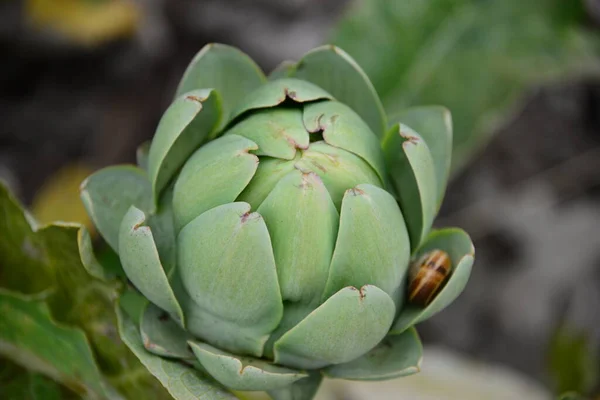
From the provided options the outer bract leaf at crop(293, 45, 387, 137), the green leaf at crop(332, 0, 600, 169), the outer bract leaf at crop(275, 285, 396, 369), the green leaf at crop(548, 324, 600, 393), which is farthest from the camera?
the green leaf at crop(548, 324, 600, 393)

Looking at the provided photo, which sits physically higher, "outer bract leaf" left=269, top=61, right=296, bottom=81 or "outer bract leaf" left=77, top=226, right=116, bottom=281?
"outer bract leaf" left=269, top=61, right=296, bottom=81

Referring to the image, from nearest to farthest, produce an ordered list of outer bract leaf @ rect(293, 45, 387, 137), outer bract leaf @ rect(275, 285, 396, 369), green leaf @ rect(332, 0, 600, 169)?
outer bract leaf @ rect(275, 285, 396, 369) < outer bract leaf @ rect(293, 45, 387, 137) < green leaf @ rect(332, 0, 600, 169)

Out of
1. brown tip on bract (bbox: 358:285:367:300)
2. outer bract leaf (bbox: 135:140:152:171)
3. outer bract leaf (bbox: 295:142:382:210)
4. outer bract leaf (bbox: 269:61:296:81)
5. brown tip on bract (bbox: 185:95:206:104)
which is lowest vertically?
brown tip on bract (bbox: 358:285:367:300)

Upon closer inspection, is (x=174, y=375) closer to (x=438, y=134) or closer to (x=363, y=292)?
(x=363, y=292)

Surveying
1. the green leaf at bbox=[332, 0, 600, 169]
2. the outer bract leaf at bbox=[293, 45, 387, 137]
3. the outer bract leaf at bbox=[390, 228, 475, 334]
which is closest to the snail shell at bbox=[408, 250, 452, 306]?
the outer bract leaf at bbox=[390, 228, 475, 334]

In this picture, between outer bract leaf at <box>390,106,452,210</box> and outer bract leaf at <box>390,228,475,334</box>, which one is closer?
outer bract leaf at <box>390,228,475,334</box>

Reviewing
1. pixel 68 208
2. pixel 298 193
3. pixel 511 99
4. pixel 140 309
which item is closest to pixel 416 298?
pixel 298 193

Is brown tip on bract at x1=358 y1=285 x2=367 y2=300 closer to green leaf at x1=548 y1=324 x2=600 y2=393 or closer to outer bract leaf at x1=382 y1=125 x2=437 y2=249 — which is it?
outer bract leaf at x1=382 y1=125 x2=437 y2=249

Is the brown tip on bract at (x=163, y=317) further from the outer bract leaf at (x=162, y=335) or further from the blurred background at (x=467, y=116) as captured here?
the blurred background at (x=467, y=116)
